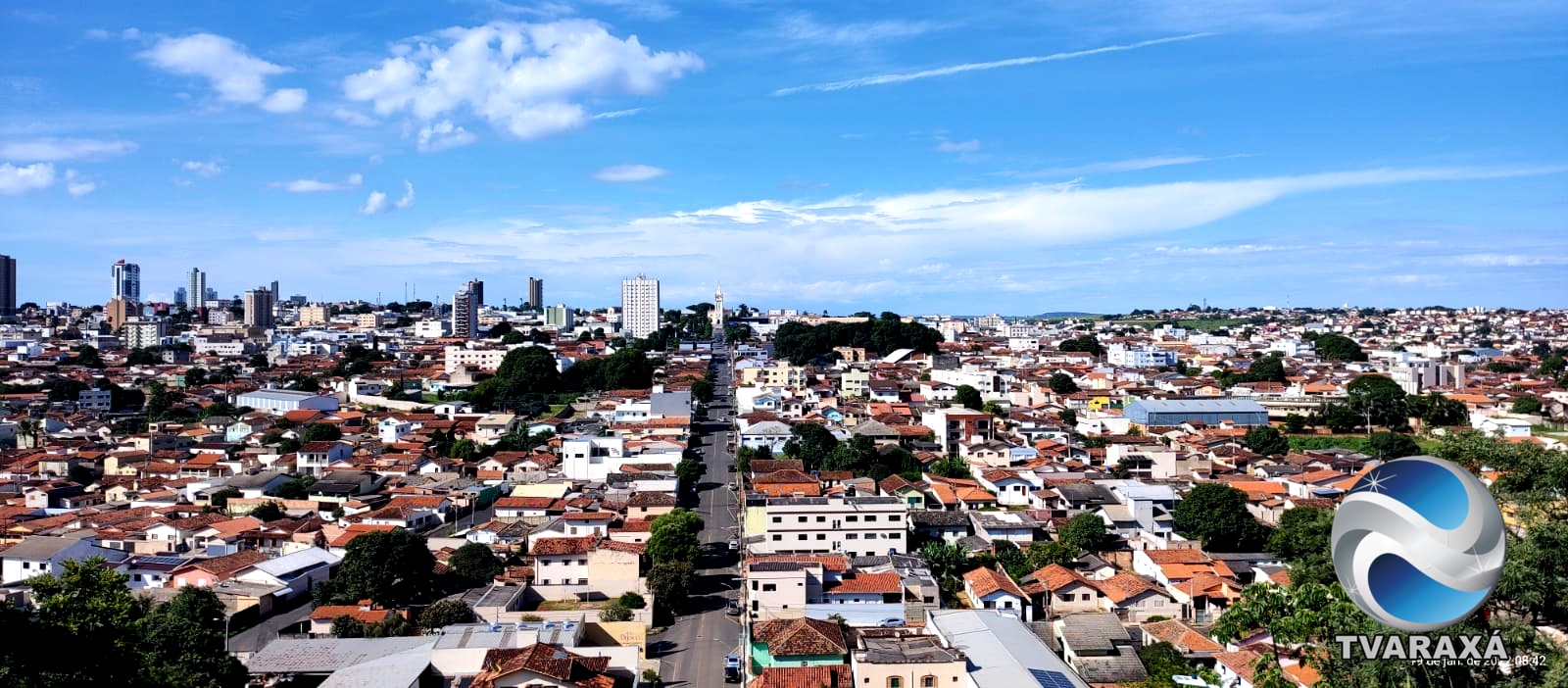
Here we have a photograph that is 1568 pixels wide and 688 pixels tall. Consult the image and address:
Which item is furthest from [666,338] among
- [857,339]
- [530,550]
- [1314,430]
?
[530,550]

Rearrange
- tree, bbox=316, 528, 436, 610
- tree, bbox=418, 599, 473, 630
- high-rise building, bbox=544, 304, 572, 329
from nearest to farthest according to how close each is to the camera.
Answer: tree, bbox=418, 599, 473, 630 < tree, bbox=316, 528, 436, 610 < high-rise building, bbox=544, 304, 572, 329

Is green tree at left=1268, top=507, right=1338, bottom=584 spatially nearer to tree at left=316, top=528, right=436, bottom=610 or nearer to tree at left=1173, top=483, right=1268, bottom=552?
tree at left=1173, top=483, right=1268, bottom=552

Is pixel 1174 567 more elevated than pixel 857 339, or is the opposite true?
pixel 857 339

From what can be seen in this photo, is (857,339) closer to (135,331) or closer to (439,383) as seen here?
(439,383)

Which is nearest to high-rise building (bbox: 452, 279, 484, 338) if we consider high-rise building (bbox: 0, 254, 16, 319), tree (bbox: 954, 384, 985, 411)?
high-rise building (bbox: 0, 254, 16, 319)

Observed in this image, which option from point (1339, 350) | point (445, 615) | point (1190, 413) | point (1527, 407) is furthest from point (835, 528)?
point (1339, 350)

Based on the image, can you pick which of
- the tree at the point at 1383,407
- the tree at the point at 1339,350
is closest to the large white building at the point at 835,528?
the tree at the point at 1383,407

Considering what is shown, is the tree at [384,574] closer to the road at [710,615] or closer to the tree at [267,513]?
the road at [710,615]
